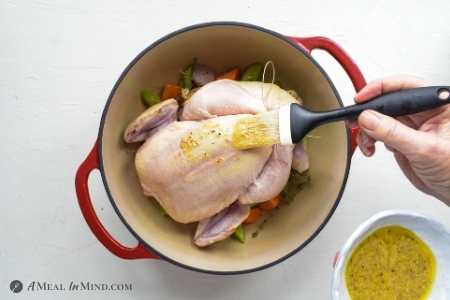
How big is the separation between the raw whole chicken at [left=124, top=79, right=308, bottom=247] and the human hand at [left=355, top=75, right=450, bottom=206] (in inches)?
6.3

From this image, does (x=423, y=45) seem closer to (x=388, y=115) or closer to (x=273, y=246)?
(x=388, y=115)

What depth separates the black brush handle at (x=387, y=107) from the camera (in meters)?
0.80

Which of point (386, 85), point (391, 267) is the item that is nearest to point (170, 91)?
point (386, 85)

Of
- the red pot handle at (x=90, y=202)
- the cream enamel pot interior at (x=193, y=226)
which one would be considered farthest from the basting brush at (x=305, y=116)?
the red pot handle at (x=90, y=202)

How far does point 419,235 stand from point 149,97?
53 centimetres

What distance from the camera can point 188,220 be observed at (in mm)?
1002

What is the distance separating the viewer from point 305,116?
2.82 feet

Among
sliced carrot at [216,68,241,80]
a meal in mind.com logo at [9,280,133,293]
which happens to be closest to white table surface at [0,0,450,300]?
a meal in mind.com logo at [9,280,133,293]

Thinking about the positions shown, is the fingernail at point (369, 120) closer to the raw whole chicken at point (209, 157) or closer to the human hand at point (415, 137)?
the human hand at point (415, 137)

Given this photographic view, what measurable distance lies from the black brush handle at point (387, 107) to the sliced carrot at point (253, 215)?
233mm

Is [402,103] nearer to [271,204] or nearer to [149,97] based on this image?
[271,204]

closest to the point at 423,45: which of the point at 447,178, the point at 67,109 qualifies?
the point at 447,178

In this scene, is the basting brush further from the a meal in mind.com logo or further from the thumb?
the a meal in mind.com logo

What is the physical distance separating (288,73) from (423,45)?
296 mm
